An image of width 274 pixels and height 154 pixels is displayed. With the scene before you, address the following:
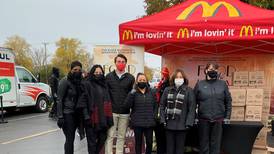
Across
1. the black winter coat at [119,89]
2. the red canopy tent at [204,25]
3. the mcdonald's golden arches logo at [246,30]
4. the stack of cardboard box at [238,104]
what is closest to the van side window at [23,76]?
the red canopy tent at [204,25]

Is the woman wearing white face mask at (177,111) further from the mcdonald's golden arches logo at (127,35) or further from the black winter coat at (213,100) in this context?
the mcdonald's golden arches logo at (127,35)

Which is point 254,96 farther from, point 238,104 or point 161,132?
point 161,132

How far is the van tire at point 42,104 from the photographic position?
16.4 metres

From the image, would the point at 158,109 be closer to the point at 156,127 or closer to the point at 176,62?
the point at 156,127

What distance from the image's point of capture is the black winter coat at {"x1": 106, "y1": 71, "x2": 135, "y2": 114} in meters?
6.12

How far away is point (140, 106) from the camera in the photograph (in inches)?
234

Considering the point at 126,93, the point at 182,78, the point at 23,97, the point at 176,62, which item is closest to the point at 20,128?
the point at 23,97

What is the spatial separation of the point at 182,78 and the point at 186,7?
69.8 inches

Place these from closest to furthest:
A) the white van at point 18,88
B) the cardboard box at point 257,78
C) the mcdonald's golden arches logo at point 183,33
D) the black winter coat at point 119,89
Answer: the black winter coat at point 119,89 < the mcdonald's golden arches logo at point 183,33 < the cardboard box at point 257,78 < the white van at point 18,88

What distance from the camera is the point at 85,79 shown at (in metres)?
6.04

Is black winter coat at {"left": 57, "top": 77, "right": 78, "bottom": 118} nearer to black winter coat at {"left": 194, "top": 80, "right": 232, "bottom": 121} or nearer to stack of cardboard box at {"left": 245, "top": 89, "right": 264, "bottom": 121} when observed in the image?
black winter coat at {"left": 194, "top": 80, "right": 232, "bottom": 121}

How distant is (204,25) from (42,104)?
12.1 m

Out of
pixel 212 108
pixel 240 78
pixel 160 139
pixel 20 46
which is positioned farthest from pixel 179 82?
pixel 20 46

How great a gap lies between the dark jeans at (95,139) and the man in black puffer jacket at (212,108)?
1698 mm
